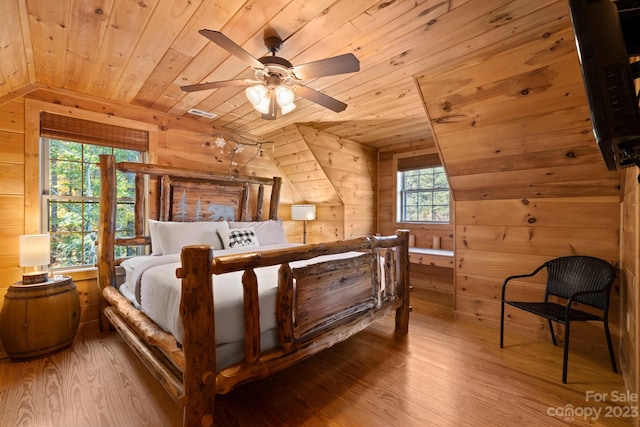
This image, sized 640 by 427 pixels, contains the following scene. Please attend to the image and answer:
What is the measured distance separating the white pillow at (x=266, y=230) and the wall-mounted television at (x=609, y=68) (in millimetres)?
3224

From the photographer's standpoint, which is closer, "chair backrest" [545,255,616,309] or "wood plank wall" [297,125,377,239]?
"chair backrest" [545,255,616,309]

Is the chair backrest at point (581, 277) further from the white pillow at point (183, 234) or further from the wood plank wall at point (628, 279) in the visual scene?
the white pillow at point (183, 234)

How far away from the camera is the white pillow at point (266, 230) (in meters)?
3.56

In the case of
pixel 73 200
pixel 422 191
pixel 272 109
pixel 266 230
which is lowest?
pixel 266 230

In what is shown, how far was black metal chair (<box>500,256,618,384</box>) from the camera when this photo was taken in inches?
78.1

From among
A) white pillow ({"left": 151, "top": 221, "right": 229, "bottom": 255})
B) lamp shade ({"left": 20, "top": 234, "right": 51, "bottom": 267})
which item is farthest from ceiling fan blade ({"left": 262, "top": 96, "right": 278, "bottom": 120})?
lamp shade ({"left": 20, "top": 234, "right": 51, "bottom": 267})

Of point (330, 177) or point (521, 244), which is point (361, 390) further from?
point (330, 177)

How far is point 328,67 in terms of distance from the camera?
1.62m

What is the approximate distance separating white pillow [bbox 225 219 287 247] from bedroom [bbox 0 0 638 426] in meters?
0.93

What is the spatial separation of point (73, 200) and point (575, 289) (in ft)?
15.7

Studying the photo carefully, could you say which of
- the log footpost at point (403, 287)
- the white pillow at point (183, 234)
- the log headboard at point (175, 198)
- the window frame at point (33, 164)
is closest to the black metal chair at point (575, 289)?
the log footpost at point (403, 287)

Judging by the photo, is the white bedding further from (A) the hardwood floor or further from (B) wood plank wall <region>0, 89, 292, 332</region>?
(B) wood plank wall <region>0, 89, 292, 332</region>

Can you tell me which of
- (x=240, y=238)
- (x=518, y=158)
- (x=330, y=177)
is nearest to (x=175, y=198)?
(x=240, y=238)

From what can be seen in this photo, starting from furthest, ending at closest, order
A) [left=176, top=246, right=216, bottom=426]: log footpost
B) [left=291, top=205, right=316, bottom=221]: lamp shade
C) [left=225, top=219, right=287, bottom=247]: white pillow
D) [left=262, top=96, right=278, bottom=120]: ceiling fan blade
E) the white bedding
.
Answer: [left=291, top=205, right=316, bottom=221]: lamp shade, [left=225, top=219, right=287, bottom=247]: white pillow, [left=262, top=96, right=278, bottom=120]: ceiling fan blade, the white bedding, [left=176, top=246, right=216, bottom=426]: log footpost
